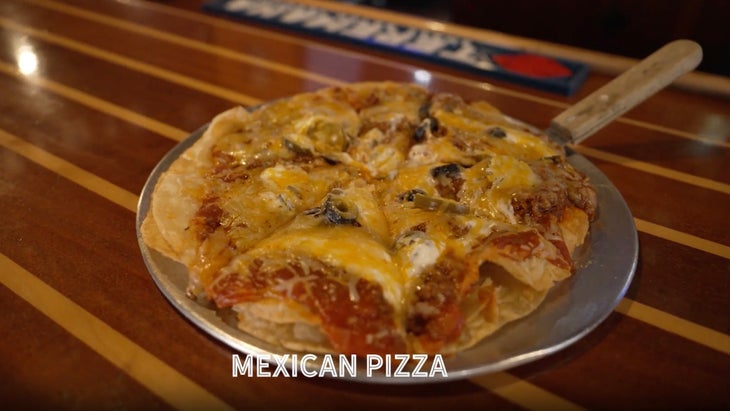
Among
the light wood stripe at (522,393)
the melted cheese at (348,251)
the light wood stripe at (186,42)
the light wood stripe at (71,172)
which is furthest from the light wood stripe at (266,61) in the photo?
the light wood stripe at (522,393)

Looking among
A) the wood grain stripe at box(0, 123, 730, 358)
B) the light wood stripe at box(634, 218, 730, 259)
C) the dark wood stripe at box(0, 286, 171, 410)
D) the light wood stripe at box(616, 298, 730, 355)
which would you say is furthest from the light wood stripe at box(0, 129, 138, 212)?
the light wood stripe at box(634, 218, 730, 259)

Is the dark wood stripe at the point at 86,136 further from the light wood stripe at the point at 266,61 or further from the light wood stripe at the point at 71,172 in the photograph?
the light wood stripe at the point at 266,61

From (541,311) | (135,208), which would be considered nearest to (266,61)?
(135,208)

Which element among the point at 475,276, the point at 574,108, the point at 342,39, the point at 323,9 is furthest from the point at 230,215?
the point at 323,9

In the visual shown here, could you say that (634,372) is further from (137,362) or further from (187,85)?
(187,85)

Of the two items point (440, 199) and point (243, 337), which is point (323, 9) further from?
A: point (243, 337)

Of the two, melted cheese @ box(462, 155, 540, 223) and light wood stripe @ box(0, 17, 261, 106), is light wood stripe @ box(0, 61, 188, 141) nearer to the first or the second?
light wood stripe @ box(0, 17, 261, 106)
